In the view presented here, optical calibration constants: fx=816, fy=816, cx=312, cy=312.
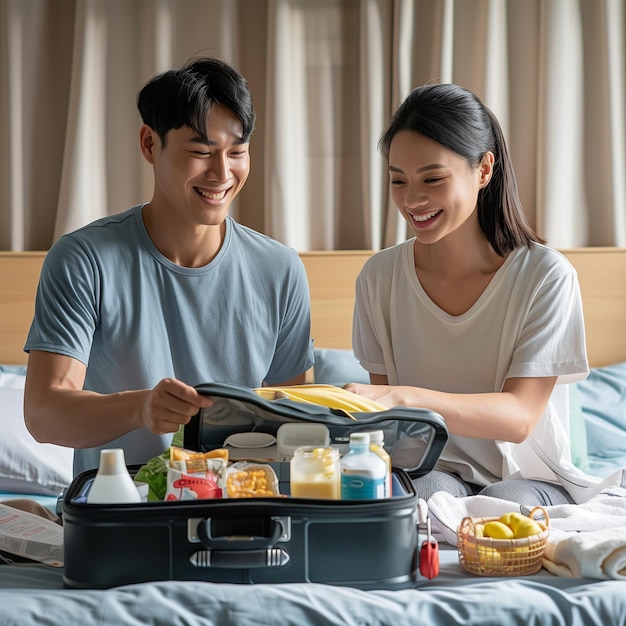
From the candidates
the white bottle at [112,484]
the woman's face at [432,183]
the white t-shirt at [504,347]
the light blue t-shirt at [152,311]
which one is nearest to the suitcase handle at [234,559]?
the white bottle at [112,484]

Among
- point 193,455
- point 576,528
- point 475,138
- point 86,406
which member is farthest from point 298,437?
point 475,138

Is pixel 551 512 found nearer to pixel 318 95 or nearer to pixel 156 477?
pixel 156 477

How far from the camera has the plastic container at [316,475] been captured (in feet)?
3.69

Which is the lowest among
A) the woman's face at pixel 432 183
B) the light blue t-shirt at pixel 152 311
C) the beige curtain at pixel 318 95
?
the light blue t-shirt at pixel 152 311

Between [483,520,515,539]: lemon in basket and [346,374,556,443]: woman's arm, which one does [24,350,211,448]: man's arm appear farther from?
[483,520,515,539]: lemon in basket

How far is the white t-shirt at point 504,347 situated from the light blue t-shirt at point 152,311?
0.28m

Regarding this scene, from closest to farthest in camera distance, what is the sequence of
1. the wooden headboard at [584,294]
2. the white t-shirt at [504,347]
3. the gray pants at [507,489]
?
the gray pants at [507,489] < the white t-shirt at [504,347] < the wooden headboard at [584,294]

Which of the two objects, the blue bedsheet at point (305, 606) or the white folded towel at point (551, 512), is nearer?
the blue bedsheet at point (305, 606)

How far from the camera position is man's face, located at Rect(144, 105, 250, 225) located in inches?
63.8

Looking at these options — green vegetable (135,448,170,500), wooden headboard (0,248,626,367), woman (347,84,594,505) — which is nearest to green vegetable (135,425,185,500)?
green vegetable (135,448,170,500)

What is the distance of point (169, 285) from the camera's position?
1696mm

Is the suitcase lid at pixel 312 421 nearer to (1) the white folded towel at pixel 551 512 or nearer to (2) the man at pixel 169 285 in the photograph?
(1) the white folded towel at pixel 551 512

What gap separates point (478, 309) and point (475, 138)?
0.38 metres

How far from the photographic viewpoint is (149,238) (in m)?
1.71
